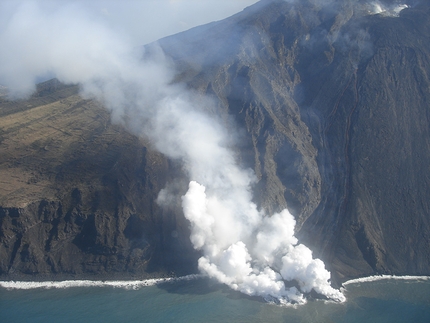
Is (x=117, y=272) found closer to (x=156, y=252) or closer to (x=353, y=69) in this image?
(x=156, y=252)

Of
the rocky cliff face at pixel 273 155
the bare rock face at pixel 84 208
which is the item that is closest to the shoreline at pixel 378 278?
the rocky cliff face at pixel 273 155

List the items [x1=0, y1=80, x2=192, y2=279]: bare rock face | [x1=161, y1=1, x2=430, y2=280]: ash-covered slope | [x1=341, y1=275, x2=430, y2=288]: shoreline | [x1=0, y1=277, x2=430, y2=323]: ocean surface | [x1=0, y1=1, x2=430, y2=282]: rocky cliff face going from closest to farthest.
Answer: [x1=0, y1=277, x2=430, y2=323]: ocean surface, [x1=341, y1=275, x2=430, y2=288]: shoreline, [x1=0, y1=80, x2=192, y2=279]: bare rock face, [x1=0, y1=1, x2=430, y2=282]: rocky cliff face, [x1=161, y1=1, x2=430, y2=280]: ash-covered slope

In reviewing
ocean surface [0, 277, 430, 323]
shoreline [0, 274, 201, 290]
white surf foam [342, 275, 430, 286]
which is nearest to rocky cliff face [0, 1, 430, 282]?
white surf foam [342, 275, 430, 286]

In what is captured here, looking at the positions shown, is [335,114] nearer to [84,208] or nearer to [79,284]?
[84,208]

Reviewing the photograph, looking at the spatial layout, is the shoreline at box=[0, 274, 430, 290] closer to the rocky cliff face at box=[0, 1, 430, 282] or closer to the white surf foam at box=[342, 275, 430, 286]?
the white surf foam at box=[342, 275, 430, 286]

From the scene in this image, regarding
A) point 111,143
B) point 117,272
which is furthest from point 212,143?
point 117,272

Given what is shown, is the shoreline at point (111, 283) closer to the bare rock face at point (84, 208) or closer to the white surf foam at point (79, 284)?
the white surf foam at point (79, 284)
